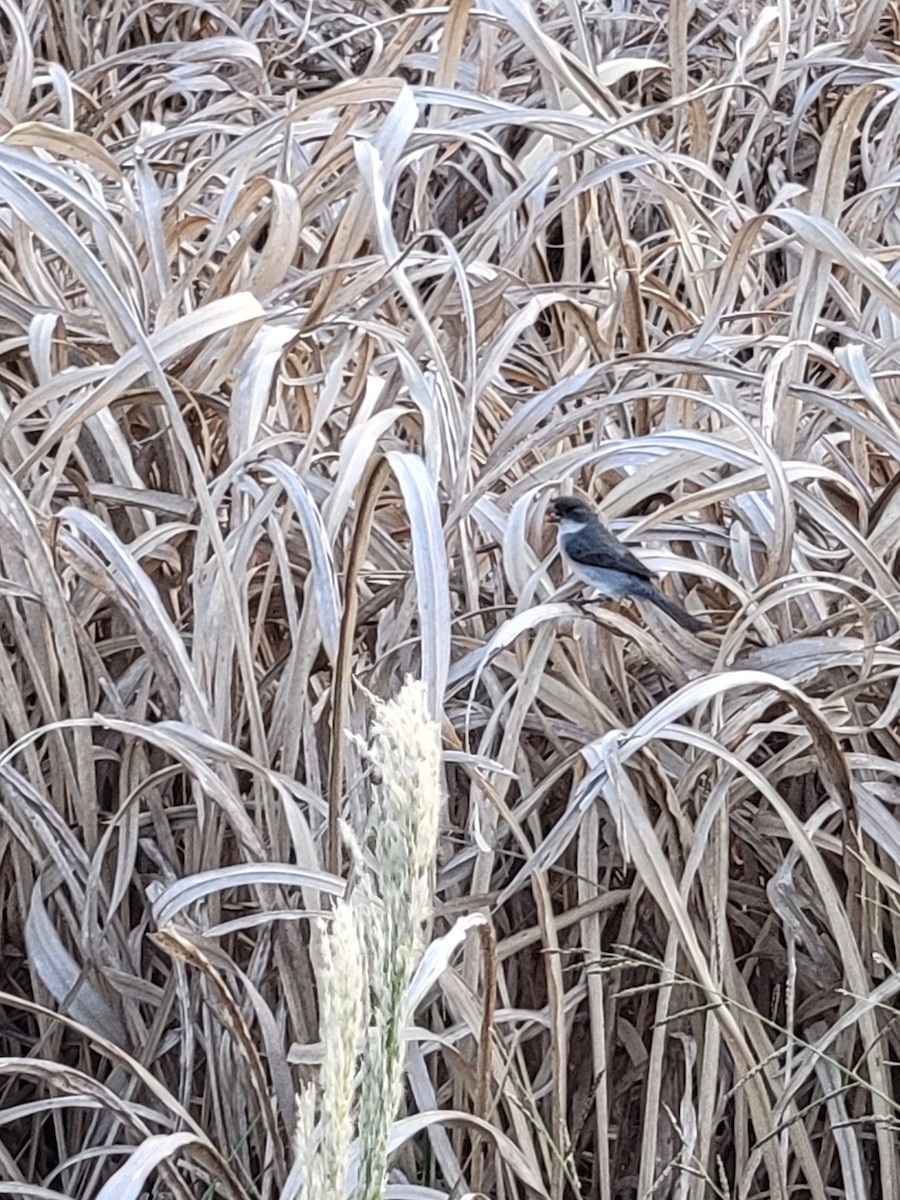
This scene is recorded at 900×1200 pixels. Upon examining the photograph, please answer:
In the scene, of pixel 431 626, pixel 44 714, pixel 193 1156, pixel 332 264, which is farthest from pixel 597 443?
pixel 193 1156

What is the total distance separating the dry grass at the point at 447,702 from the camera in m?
1.47

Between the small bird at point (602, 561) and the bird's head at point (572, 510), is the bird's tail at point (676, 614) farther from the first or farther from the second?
the bird's head at point (572, 510)

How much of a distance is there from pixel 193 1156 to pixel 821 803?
31.0 inches

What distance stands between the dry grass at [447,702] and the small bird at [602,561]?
4 cm

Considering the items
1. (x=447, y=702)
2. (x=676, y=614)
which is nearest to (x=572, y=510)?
(x=676, y=614)

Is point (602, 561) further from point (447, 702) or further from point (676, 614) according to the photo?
point (447, 702)

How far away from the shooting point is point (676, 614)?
6.05ft

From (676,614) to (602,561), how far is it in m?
0.12

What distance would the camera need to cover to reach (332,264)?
2.04 meters

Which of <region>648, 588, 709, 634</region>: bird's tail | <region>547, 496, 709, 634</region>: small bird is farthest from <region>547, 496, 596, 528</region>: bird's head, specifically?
<region>648, 588, 709, 634</region>: bird's tail

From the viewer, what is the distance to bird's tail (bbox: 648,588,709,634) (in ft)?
6.00

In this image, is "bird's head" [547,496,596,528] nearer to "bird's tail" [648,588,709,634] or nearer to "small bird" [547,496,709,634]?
"small bird" [547,496,709,634]

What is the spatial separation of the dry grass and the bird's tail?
30mm

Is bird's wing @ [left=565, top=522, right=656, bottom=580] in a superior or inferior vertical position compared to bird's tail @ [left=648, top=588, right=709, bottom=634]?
superior
